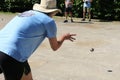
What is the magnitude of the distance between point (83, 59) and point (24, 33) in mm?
4731

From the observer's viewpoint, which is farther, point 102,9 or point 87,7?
point 102,9

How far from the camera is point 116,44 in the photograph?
10383mm

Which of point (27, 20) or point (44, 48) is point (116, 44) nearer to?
point (44, 48)

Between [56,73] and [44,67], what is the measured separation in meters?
0.53

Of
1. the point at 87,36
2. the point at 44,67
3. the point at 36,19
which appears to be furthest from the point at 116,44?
the point at 36,19

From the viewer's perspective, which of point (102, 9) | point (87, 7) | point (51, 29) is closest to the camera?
point (51, 29)

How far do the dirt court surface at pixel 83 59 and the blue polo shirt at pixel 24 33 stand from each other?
300 cm

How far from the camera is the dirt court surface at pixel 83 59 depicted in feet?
23.4

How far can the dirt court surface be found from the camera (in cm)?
713

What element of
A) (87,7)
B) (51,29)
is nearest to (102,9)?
(87,7)

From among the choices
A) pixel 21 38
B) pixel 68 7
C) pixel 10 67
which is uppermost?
pixel 21 38

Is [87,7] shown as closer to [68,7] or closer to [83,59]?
[68,7]

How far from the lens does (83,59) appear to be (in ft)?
27.9

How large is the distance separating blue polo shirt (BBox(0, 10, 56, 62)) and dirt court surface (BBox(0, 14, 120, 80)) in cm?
300
